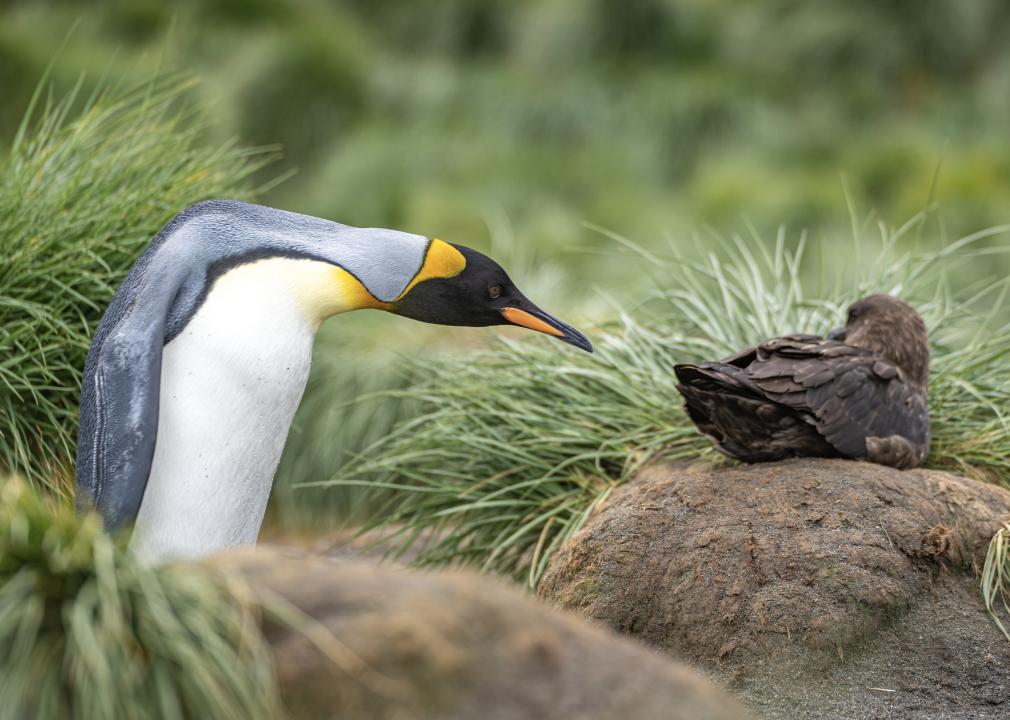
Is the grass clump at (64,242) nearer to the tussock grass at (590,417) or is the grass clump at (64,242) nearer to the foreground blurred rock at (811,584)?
the tussock grass at (590,417)

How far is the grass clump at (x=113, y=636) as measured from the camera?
162cm

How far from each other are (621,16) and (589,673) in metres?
10.6

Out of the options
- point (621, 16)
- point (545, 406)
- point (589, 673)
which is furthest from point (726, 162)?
point (589, 673)

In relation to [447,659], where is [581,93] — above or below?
above

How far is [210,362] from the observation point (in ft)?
8.34

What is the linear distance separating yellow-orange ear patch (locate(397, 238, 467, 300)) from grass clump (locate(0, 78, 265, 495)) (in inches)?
36.7

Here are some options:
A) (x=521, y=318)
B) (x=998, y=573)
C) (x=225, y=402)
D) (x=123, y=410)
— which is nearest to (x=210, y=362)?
(x=225, y=402)

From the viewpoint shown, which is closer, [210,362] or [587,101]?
[210,362]

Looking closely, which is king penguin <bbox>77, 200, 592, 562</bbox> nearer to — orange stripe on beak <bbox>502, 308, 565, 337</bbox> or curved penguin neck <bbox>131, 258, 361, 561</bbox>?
curved penguin neck <bbox>131, 258, 361, 561</bbox>

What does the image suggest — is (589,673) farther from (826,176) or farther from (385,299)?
(826,176)

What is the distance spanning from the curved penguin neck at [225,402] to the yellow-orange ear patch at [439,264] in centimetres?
22

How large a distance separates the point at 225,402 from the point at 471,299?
59 cm

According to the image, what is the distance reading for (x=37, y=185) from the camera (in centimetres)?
338

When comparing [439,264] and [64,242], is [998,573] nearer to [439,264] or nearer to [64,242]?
[439,264]
